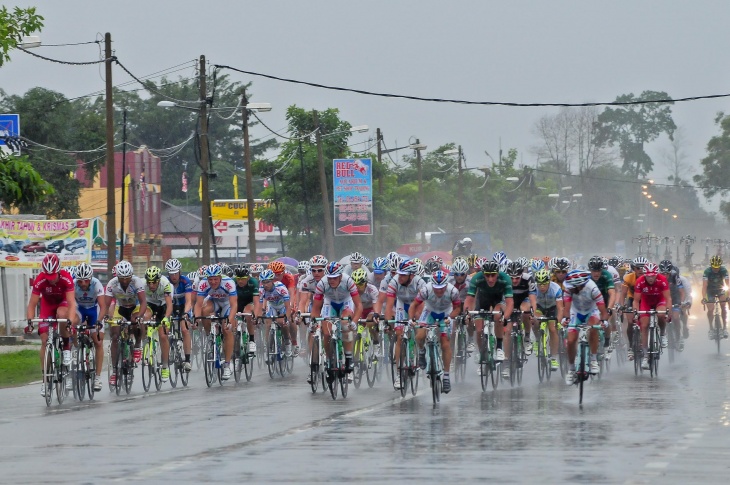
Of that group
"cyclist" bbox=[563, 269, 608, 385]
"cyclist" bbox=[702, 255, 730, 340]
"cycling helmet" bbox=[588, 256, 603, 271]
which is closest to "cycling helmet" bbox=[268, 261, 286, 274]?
"cycling helmet" bbox=[588, 256, 603, 271]

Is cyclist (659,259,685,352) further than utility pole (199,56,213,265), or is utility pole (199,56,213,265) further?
utility pole (199,56,213,265)

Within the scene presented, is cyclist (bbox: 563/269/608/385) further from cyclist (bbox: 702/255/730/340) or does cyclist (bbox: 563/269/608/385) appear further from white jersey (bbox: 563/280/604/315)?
cyclist (bbox: 702/255/730/340)

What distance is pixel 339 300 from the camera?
798 inches

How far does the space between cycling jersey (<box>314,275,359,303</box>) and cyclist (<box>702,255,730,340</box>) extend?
40.5 ft

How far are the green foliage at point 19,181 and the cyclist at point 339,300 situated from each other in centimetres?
419

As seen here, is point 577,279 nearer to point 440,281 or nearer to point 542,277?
point 440,281

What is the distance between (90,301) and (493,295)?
5.79m

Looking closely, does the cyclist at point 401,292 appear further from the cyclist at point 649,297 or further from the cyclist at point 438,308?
the cyclist at point 649,297

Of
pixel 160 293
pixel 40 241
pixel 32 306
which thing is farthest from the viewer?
pixel 40 241

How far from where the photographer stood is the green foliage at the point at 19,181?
20.1m

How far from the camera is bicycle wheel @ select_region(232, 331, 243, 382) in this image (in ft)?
75.8

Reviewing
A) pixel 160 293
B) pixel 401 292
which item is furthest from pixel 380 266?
pixel 401 292

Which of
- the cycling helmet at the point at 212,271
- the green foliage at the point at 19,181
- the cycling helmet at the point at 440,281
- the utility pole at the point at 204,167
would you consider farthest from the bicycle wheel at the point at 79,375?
the utility pole at the point at 204,167

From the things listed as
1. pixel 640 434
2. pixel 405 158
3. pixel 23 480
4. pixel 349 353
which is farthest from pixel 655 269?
pixel 405 158
